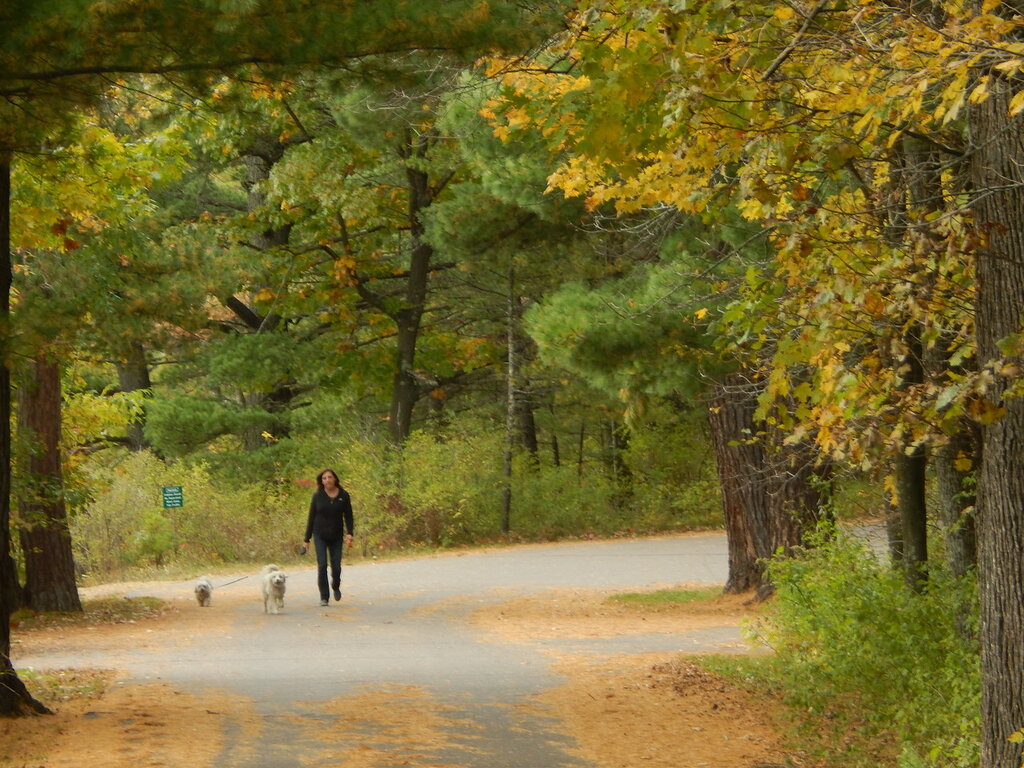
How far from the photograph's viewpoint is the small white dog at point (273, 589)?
18.2 metres

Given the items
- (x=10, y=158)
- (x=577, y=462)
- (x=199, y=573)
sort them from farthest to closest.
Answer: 1. (x=577, y=462)
2. (x=199, y=573)
3. (x=10, y=158)

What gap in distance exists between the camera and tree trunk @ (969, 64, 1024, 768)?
23.1 feet

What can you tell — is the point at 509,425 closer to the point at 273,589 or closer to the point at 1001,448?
the point at 273,589

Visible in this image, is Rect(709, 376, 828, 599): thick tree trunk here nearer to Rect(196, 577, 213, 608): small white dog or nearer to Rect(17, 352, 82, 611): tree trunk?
Rect(196, 577, 213, 608): small white dog

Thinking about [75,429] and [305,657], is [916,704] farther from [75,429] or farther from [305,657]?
[75,429]

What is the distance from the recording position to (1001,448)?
7.09 m

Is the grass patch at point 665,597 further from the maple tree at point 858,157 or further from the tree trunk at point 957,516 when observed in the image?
the maple tree at point 858,157

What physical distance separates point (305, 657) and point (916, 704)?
675 centimetres

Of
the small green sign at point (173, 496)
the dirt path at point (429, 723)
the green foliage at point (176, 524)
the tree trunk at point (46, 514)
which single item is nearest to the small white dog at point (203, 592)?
the tree trunk at point (46, 514)

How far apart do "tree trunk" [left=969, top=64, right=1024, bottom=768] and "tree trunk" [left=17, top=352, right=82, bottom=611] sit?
12.5m

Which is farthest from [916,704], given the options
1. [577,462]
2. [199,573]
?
[577,462]

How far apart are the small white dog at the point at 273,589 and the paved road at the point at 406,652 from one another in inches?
10.1

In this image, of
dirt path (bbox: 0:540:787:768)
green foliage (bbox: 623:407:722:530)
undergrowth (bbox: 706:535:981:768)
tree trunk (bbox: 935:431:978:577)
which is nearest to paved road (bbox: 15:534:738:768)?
dirt path (bbox: 0:540:787:768)

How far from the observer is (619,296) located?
1733 cm
